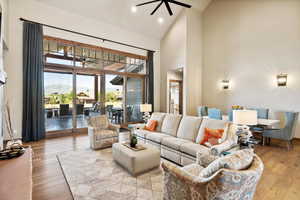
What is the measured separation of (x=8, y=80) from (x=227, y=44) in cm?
793

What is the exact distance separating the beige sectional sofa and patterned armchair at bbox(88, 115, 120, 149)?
70 centimetres

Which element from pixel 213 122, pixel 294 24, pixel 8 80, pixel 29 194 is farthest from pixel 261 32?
pixel 8 80

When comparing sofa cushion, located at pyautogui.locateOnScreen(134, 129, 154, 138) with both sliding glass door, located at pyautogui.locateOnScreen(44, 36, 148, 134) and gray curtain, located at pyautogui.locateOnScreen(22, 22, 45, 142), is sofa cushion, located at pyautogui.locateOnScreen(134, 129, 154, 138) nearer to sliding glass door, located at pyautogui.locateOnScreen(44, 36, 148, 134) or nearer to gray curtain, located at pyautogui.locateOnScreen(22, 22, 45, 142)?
sliding glass door, located at pyautogui.locateOnScreen(44, 36, 148, 134)

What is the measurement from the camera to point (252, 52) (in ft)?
18.4

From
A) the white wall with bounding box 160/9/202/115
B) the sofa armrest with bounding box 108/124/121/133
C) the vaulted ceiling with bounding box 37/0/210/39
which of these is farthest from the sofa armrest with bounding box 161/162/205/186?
the vaulted ceiling with bounding box 37/0/210/39

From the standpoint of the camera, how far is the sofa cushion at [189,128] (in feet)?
10.8

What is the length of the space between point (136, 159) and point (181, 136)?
135 centimetres

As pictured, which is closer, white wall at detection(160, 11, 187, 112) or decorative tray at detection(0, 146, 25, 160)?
decorative tray at detection(0, 146, 25, 160)

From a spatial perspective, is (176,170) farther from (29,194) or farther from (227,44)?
(227,44)

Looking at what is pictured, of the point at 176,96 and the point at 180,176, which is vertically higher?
the point at 176,96

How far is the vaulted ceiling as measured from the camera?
5.09 meters

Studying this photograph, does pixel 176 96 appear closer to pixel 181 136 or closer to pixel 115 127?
pixel 115 127

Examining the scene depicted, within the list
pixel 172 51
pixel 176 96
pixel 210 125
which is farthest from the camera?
pixel 176 96

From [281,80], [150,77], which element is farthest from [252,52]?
[150,77]
